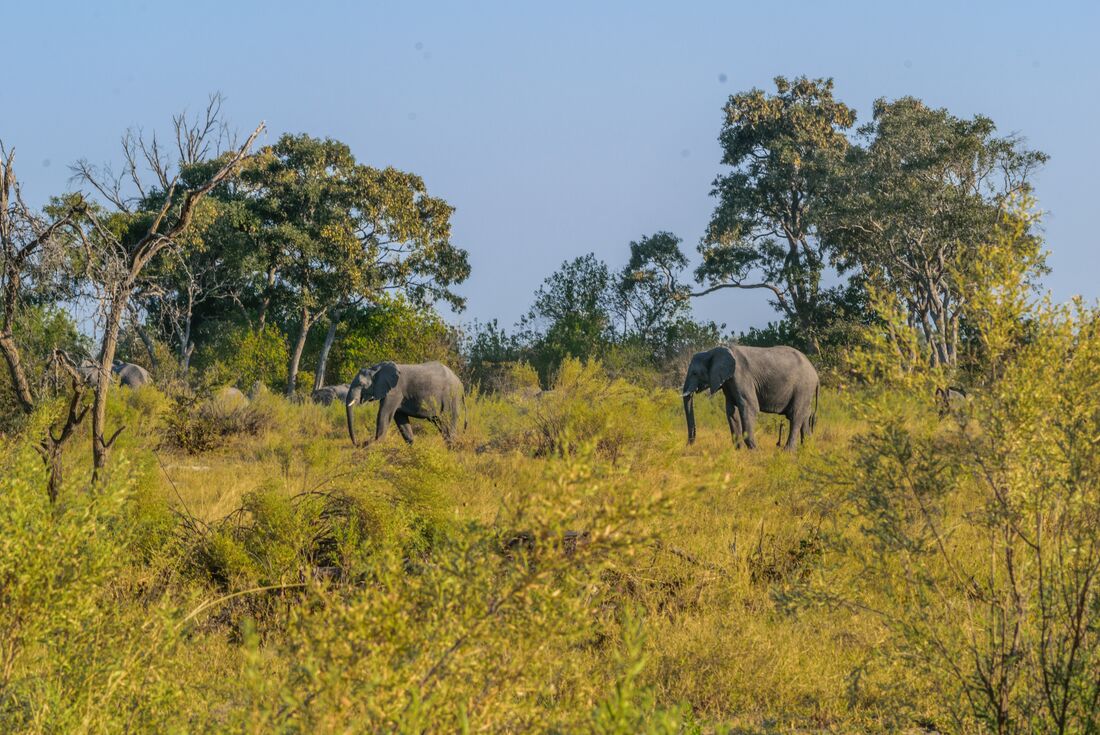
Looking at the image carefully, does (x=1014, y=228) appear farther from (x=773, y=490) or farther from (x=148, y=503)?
(x=773, y=490)

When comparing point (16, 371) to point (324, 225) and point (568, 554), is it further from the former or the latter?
point (324, 225)

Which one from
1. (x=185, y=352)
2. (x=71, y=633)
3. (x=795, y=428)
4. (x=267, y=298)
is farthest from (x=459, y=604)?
(x=267, y=298)

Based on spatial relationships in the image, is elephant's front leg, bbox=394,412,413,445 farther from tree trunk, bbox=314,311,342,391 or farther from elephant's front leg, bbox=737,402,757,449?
tree trunk, bbox=314,311,342,391

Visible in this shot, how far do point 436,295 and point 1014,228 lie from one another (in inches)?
1415

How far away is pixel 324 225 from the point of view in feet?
123

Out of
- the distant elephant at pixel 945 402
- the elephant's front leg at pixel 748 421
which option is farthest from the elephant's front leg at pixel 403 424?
the distant elephant at pixel 945 402

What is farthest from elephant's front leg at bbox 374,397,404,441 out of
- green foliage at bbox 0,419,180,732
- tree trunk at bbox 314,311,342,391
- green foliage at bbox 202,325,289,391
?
tree trunk at bbox 314,311,342,391

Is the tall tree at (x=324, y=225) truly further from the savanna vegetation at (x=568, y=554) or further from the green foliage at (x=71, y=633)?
the green foliage at (x=71, y=633)

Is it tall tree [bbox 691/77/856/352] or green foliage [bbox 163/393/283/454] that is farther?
tall tree [bbox 691/77/856/352]

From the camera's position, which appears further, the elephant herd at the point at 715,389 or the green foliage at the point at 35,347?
the elephant herd at the point at 715,389

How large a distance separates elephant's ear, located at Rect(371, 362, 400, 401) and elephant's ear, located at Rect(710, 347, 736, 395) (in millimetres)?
4777

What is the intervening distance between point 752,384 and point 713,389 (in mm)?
608

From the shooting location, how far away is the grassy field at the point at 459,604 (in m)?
2.94

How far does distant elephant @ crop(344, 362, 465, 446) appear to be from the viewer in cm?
1817
